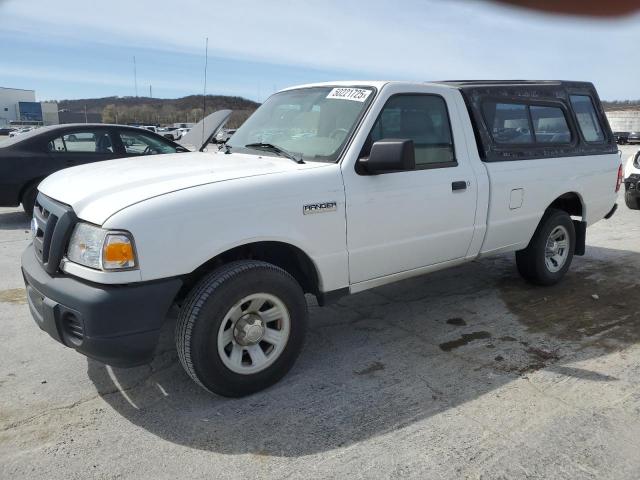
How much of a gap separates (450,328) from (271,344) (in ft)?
5.55

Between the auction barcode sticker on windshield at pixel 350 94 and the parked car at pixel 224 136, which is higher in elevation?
the auction barcode sticker on windshield at pixel 350 94

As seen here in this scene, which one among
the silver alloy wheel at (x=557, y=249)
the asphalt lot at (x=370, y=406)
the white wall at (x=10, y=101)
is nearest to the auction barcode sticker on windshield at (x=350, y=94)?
the asphalt lot at (x=370, y=406)

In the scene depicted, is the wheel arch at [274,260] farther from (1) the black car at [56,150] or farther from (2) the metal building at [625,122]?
(2) the metal building at [625,122]

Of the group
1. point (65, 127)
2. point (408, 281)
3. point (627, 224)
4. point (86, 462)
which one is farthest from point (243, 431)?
point (627, 224)

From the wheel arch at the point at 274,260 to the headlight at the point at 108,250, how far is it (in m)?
0.35

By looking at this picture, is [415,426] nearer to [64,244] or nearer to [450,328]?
[450,328]

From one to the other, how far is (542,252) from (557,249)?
1.32ft

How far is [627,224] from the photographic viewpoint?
28.9 ft

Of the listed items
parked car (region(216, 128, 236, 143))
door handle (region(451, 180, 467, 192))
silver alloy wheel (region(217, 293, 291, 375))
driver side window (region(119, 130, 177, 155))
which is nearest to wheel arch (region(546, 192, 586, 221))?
door handle (region(451, 180, 467, 192))

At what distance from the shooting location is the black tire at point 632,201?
32.9 feet

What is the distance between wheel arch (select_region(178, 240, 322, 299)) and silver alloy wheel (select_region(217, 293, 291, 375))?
31 cm

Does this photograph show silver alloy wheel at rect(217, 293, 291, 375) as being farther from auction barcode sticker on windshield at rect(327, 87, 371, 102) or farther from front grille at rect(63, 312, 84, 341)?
auction barcode sticker on windshield at rect(327, 87, 371, 102)

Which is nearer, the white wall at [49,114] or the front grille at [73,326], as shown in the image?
the front grille at [73,326]

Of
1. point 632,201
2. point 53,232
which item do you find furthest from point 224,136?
point 632,201
